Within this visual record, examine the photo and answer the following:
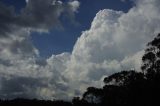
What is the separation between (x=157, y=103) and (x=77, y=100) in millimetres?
50695

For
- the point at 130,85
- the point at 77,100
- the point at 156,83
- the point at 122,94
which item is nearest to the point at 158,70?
the point at 156,83

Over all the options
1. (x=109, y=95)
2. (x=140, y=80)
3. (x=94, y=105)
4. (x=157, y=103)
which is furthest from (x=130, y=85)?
(x=94, y=105)

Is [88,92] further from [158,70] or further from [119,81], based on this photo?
[158,70]

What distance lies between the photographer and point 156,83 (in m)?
90.4

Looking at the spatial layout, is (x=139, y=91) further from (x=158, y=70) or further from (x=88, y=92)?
(x=88, y=92)


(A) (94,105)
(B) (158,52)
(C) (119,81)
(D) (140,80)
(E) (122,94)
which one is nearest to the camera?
(B) (158,52)

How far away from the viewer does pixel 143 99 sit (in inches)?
3617

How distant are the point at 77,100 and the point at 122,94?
116ft

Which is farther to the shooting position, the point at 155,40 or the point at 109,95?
the point at 109,95

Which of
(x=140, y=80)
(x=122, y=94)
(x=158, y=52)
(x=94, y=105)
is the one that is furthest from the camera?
(x=94, y=105)

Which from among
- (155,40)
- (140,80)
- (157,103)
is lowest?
(157,103)

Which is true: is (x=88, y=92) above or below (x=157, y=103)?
above

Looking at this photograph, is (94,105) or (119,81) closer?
(119,81)

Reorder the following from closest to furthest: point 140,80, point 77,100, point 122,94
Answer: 1. point 140,80
2. point 122,94
3. point 77,100
